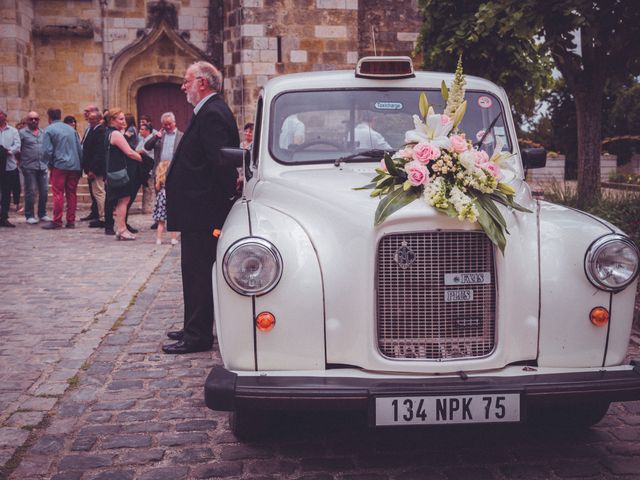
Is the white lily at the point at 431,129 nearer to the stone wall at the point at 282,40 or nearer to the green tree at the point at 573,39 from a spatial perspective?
the green tree at the point at 573,39

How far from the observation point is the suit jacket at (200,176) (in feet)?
19.2

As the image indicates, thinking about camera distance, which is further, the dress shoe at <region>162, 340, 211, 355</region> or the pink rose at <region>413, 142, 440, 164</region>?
the dress shoe at <region>162, 340, 211, 355</region>

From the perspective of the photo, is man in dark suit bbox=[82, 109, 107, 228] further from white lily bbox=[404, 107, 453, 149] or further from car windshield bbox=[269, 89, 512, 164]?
white lily bbox=[404, 107, 453, 149]

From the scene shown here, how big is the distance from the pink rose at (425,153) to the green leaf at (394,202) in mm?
194

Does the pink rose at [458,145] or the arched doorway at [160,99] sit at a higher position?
the arched doorway at [160,99]

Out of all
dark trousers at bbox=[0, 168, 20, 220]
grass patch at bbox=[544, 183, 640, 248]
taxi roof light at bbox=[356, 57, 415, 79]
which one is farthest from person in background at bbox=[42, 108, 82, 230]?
taxi roof light at bbox=[356, 57, 415, 79]

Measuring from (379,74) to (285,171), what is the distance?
0.95 meters

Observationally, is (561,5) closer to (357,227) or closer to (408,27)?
(357,227)

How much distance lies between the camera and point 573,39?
9.25 meters

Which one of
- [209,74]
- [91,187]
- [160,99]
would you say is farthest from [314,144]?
[160,99]

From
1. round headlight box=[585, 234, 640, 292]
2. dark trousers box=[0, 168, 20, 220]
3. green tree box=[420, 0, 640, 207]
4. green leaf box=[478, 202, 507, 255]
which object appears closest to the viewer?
green leaf box=[478, 202, 507, 255]

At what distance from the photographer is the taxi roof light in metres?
5.36

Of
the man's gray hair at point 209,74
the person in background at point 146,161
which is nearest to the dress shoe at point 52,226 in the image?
the person in background at point 146,161

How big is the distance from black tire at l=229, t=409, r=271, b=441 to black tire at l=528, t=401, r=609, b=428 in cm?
149
